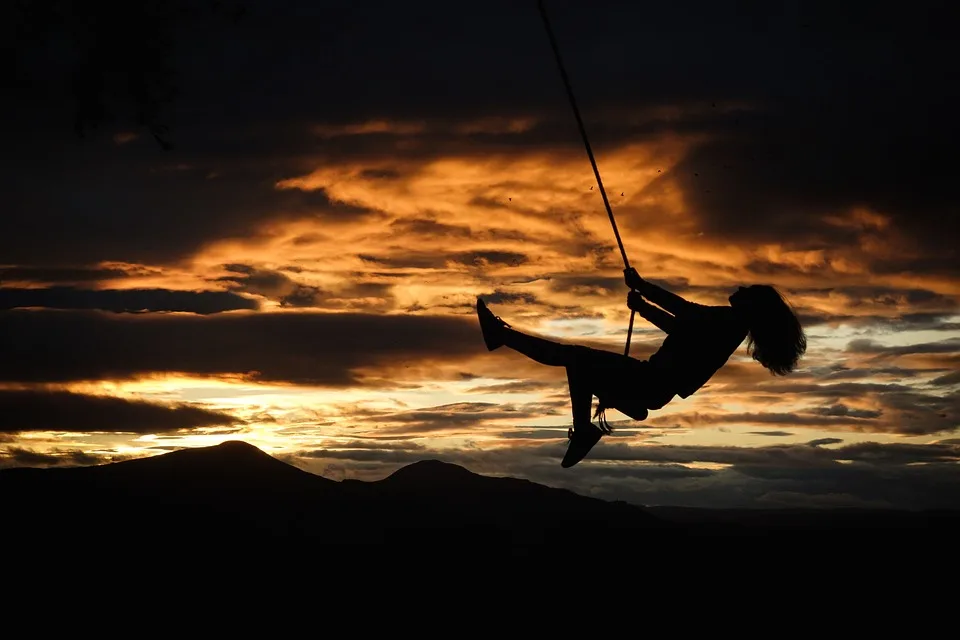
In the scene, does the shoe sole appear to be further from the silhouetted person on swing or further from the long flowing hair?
the long flowing hair

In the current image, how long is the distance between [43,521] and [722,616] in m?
67.5

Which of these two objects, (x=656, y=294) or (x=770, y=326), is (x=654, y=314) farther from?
(x=770, y=326)

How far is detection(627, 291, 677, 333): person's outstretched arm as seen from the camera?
8625 mm

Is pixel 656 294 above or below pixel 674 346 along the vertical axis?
above

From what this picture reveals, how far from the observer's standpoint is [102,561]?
3750 inches

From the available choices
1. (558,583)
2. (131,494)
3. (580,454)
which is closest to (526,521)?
(558,583)

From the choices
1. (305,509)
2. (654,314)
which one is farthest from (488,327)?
(305,509)

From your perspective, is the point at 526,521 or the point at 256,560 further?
the point at 526,521

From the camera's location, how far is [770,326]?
8.80 meters

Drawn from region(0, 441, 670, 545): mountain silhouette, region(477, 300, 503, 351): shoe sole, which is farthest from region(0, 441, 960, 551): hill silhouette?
region(477, 300, 503, 351): shoe sole

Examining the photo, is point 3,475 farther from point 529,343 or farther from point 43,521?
point 529,343

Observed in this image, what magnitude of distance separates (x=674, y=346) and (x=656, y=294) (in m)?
0.50

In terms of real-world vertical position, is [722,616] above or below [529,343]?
below

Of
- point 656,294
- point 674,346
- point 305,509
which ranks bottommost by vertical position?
point 305,509
